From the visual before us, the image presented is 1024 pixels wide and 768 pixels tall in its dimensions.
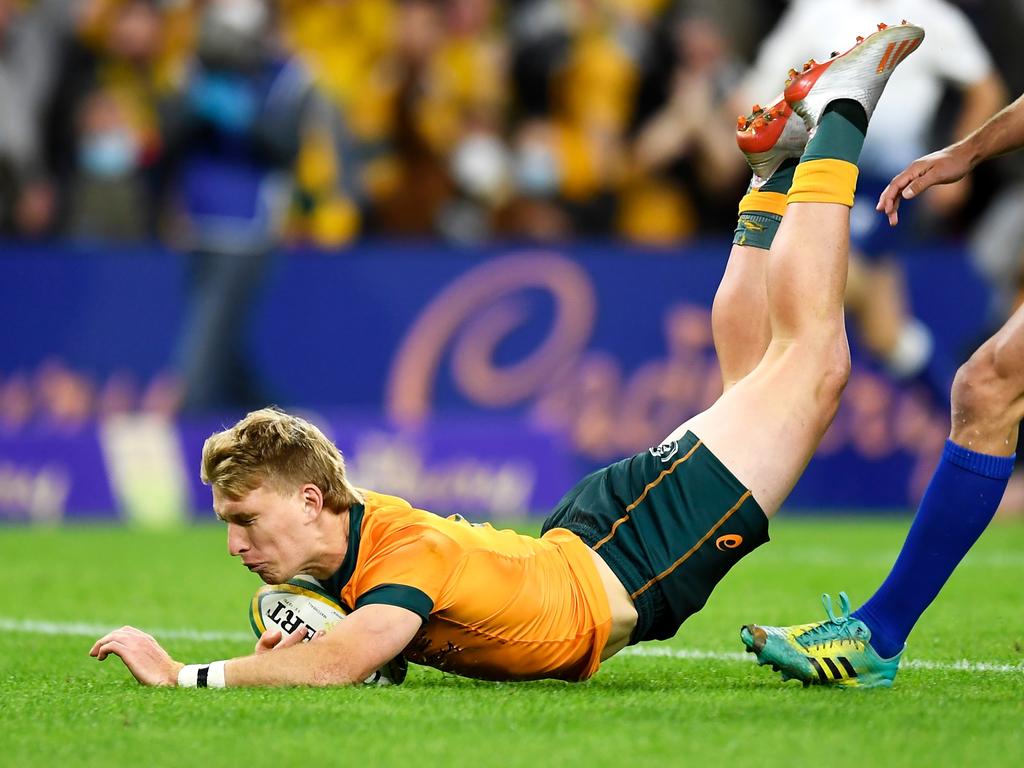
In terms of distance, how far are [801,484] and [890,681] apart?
670cm

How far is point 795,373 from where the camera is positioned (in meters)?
4.83

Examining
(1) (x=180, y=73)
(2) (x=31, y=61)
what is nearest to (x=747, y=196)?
(1) (x=180, y=73)

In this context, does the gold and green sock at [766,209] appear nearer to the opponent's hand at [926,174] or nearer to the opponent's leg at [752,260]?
the opponent's leg at [752,260]

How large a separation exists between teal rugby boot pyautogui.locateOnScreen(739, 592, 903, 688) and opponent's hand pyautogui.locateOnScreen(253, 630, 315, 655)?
118cm

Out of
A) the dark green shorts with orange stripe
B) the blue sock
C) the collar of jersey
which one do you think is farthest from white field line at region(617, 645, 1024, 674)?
the collar of jersey

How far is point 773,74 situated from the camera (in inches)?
400

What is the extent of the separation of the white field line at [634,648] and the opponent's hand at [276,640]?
128 cm

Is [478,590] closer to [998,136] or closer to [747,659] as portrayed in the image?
[747,659]

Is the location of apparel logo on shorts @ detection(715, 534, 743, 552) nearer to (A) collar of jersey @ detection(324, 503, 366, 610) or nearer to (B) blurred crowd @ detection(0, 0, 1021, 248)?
(A) collar of jersey @ detection(324, 503, 366, 610)

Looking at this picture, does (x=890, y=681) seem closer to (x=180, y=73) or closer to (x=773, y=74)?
(x=773, y=74)

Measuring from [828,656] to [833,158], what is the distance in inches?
55.3

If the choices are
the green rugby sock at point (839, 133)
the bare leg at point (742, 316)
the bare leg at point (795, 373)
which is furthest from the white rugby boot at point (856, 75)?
the bare leg at point (742, 316)

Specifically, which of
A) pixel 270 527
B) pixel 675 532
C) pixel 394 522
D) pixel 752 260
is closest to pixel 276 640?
pixel 270 527

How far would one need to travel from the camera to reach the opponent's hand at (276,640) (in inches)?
179
